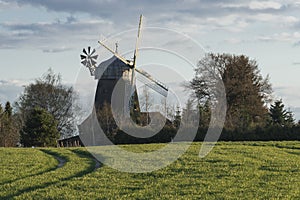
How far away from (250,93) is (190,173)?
45.6m

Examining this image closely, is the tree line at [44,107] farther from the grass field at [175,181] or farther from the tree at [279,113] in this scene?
the grass field at [175,181]

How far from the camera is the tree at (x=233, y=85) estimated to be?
216 ft

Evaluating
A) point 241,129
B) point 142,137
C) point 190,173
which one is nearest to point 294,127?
point 241,129

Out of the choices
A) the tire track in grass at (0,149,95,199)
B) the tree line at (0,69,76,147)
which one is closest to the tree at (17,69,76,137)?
the tree line at (0,69,76,147)

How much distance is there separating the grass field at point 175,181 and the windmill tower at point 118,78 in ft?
111

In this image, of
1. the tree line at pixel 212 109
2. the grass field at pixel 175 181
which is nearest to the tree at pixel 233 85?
Answer: the tree line at pixel 212 109

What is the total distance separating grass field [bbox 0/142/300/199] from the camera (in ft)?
54.1

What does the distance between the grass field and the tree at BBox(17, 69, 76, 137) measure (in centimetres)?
5400

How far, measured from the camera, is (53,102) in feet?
271

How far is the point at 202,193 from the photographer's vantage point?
16328 mm

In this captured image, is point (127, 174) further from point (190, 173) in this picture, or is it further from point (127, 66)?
point (127, 66)

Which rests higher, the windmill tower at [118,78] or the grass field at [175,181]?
the windmill tower at [118,78]

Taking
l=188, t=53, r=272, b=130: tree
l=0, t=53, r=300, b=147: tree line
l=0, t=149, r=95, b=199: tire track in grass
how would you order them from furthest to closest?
l=188, t=53, r=272, b=130: tree, l=0, t=53, r=300, b=147: tree line, l=0, t=149, r=95, b=199: tire track in grass

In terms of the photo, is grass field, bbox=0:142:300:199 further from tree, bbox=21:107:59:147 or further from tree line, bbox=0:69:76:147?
tree line, bbox=0:69:76:147
